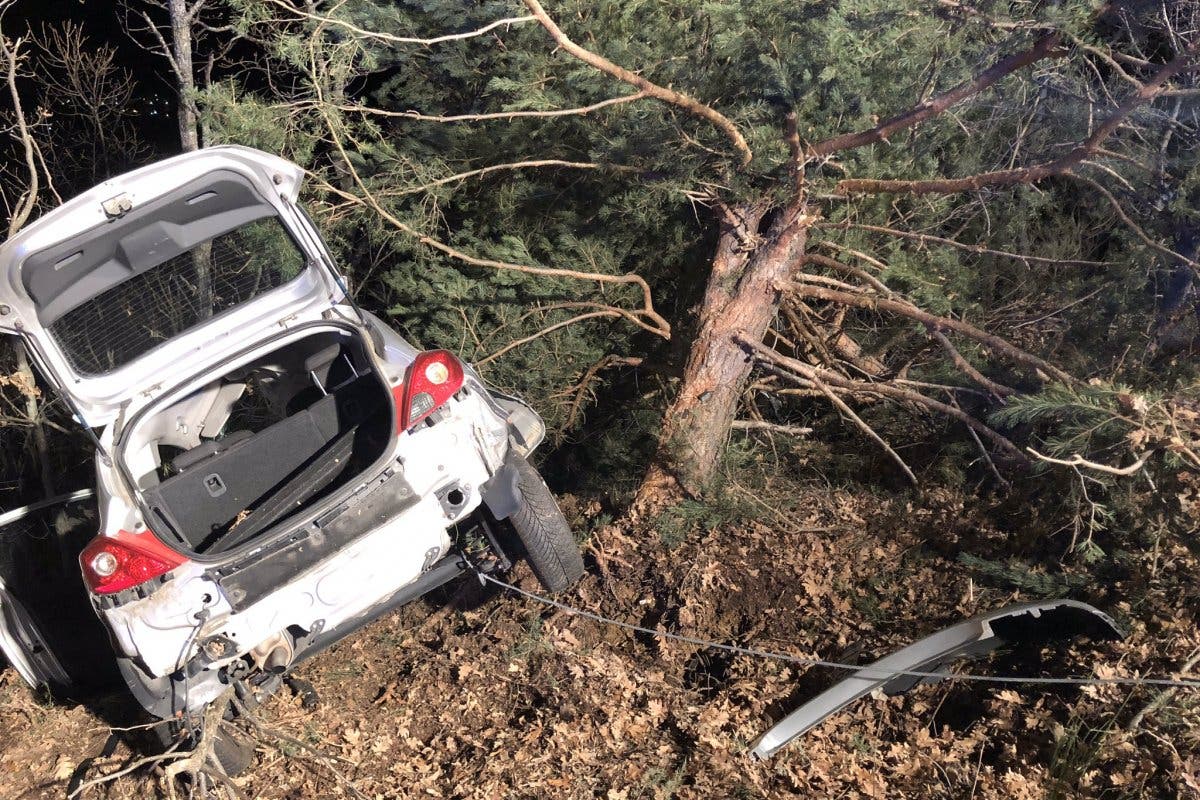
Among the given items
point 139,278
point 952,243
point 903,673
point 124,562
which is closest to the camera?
point 124,562

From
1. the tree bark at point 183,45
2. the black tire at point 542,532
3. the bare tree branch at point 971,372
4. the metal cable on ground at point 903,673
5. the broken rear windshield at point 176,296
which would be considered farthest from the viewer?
the tree bark at point 183,45

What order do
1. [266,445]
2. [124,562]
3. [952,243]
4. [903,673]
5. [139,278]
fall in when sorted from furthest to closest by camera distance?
[952,243]
[139,278]
[266,445]
[903,673]
[124,562]

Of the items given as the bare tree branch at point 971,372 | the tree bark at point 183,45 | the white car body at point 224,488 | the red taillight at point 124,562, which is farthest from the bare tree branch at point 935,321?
the tree bark at point 183,45

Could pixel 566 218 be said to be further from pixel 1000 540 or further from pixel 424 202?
pixel 1000 540

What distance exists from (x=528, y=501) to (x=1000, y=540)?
2.43 m

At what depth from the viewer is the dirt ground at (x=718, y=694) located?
365 centimetres

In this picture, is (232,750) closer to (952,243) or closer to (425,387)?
(425,387)

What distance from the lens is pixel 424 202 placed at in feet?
18.5

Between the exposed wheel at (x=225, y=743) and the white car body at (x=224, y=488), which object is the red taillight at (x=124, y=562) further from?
the exposed wheel at (x=225, y=743)

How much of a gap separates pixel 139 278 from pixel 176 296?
213mm

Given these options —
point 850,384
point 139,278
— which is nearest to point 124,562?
point 139,278

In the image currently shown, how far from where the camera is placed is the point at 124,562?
12.2 ft

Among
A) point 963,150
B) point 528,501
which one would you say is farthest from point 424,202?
point 963,150

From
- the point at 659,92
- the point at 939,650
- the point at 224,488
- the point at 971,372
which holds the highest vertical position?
Result: the point at 659,92
